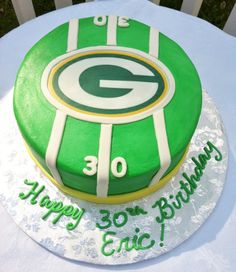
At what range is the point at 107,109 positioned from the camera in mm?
1052

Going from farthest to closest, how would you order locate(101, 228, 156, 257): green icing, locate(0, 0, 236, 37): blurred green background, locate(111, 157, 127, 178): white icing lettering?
1. locate(0, 0, 236, 37): blurred green background
2. locate(101, 228, 156, 257): green icing
3. locate(111, 157, 127, 178): white icing lettering

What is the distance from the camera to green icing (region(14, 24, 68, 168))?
1036 millimetres

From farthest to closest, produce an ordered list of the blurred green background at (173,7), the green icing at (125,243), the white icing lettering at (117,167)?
the blurred green background at (173,7), the green icing at (125,243), the white icing lettering at (117,167)

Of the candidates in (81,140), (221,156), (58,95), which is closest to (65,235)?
(81,140)

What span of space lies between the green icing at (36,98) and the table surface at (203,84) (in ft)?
0.91

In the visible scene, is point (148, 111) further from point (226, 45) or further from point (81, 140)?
point (226, 45)

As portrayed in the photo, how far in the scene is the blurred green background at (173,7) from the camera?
2.09m

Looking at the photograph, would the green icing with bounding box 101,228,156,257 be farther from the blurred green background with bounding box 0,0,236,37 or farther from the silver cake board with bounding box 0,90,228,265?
the blurred green background with bounding box 0,0,236,37

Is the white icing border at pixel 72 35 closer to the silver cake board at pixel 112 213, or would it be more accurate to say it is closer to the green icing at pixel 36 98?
the green icing at pixel 36 98

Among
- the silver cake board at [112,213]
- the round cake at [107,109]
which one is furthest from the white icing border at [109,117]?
the silver cake board at [112,213]

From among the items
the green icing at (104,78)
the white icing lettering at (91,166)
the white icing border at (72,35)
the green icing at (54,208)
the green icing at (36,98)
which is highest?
the white icing border at (72,35)

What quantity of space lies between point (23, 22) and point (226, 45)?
0.89 metres

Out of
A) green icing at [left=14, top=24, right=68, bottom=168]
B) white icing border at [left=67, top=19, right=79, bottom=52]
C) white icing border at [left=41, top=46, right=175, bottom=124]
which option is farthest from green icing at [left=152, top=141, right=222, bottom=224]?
white icing border at [left=67, top=19, right=79, bottom=52]

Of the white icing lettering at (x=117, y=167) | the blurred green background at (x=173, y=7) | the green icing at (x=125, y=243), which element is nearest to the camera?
the white icing lettering at (x=117, y=167)
